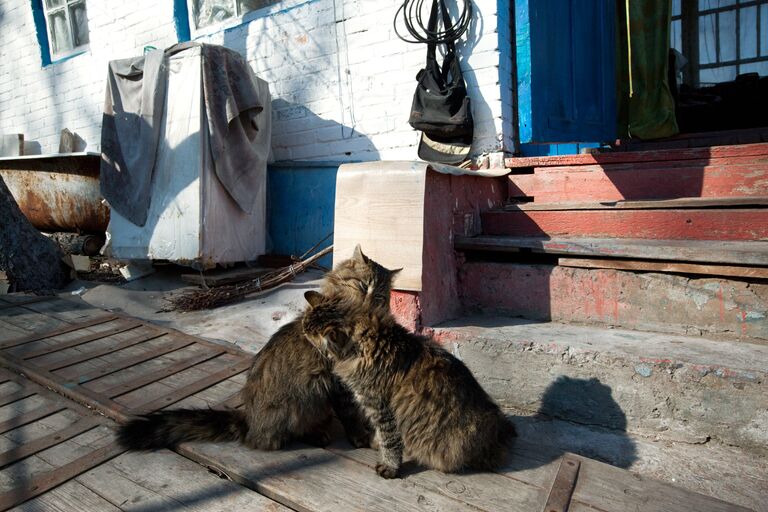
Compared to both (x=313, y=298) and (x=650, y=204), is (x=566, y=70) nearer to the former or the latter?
(x=650, y=204)

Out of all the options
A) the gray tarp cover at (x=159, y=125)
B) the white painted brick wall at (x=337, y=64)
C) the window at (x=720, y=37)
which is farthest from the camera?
the window at (x=720, y=37)

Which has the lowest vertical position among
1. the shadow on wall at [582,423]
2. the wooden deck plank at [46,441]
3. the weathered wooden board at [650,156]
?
the shadow on wall at [582,423]

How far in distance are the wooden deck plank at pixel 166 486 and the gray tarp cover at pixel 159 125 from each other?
3.26 m

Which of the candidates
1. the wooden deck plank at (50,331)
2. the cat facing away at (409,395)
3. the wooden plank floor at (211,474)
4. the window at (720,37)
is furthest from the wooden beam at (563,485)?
the window at (720,37)

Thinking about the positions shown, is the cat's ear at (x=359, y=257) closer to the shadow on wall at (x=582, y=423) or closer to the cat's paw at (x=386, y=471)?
the cat's paw at (x=386, y=471)

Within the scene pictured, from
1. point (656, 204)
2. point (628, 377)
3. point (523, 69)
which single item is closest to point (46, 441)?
point (628, 377)

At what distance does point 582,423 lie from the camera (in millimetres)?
2506

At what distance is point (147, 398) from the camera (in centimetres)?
253

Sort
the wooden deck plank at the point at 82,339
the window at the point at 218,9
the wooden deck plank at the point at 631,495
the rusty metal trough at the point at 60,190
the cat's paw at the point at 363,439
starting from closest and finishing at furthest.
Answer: the wooden deck plank at the point at 631,495
the cat's paw at the point at 363,439
the wooden deck plank at the point at 82,339
the rusty metal trough at the point at 60,190
the window at the point at 218,9

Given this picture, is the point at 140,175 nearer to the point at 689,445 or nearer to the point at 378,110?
the point at 378,110

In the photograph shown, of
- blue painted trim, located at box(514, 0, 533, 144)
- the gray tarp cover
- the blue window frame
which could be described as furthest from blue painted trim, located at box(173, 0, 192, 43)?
blue painted trim, located at box(514, 0, 533, 144)

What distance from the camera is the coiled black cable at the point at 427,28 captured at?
423 centimetres

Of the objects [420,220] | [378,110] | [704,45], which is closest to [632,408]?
[420,220]

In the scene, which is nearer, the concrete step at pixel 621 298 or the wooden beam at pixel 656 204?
the concrete step at pixel 621 298
